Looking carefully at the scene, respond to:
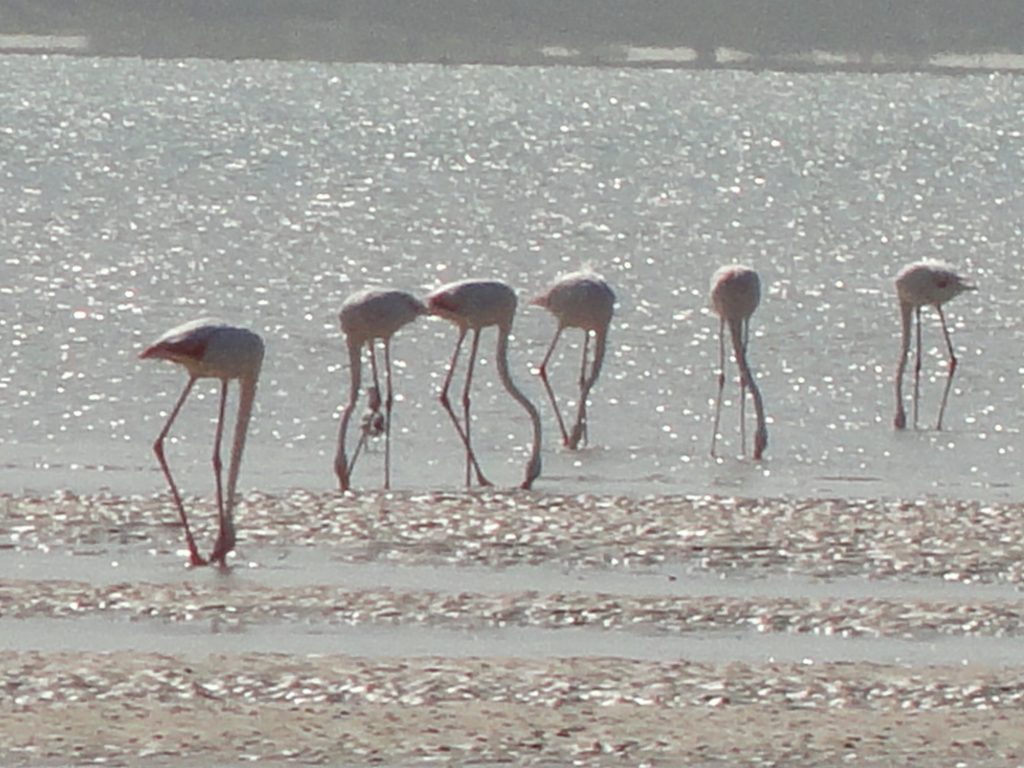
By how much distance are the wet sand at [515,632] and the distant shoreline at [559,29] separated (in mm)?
143832

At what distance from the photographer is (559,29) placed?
533ft

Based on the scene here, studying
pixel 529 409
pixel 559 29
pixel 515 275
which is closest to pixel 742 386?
pixel 529 409

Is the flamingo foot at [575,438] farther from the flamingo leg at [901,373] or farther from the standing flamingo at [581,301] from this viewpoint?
the flamingo leg at [901,373]

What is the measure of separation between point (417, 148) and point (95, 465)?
248 feet

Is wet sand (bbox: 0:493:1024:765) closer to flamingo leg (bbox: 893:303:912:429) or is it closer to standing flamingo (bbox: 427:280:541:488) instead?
standing flamingo (bbox: 427:280:541:488)

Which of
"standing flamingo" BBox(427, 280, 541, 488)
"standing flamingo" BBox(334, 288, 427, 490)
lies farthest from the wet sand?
"standing flamingo" BBox(334, 288, 427, 490)

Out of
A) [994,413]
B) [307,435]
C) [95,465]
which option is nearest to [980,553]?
[95,465]

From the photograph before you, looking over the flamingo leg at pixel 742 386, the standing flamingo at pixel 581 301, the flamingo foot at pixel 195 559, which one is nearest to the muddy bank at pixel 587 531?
the flamingo foot at pixel 195 559

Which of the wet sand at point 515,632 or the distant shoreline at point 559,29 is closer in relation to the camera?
the wet sand at point 515,632

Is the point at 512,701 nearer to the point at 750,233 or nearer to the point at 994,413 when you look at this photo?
the point at 994,413

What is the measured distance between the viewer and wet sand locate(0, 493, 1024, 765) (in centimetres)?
877

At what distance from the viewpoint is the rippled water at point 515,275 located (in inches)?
672

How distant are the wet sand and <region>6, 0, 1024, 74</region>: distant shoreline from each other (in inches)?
5663

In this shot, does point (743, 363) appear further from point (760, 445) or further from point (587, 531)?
point (587, 531)
